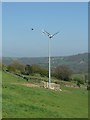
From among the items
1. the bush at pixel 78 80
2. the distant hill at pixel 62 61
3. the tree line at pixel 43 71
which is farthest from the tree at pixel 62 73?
the distant hill at pixel 62 61

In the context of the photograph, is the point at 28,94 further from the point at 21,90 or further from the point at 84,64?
the point at 84,64

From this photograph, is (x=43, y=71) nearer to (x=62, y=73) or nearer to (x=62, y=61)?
(x=62, y=73)

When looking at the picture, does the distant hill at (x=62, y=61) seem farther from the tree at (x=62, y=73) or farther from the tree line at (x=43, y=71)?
the tree at (x=62, y=73)

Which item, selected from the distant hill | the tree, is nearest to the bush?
the tree

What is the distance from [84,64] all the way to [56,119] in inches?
2135

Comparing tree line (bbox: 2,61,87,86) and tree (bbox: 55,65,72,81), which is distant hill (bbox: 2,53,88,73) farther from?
tree (bbox: 55,65,72,81)

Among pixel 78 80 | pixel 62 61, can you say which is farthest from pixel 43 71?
pixel 62 61

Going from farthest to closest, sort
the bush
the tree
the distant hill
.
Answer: the distant hill, the tree, the bush

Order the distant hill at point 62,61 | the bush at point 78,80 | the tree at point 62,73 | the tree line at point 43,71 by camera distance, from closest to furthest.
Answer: the bush at point 78,80, the tree line at point 43,71, the tree at point 62,73, the distant hill at point 62,61

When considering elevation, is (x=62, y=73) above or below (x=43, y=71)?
below

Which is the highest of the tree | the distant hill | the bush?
the distant hill

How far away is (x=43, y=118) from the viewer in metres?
12.7

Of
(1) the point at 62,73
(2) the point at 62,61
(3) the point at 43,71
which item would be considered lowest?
(1) the point at 62,73

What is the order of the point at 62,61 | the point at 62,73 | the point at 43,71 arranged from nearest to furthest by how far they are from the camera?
the point at 62,73, the point at 43,71, the point at 62,61
